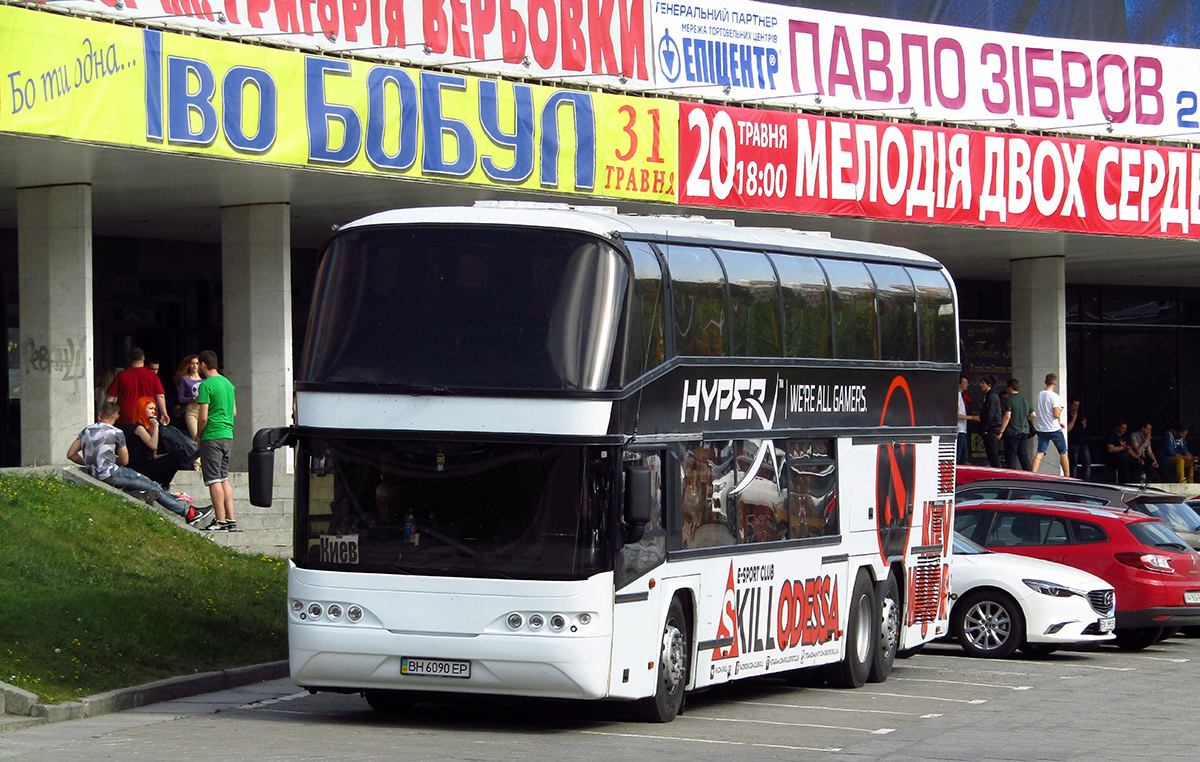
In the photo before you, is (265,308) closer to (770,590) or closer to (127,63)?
(127,63)

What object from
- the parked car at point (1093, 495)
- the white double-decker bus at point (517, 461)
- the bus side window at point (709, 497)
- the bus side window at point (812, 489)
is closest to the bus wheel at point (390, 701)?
the white double-decker bus at point (517, 461)

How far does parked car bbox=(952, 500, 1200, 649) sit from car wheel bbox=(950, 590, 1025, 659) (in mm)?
1274

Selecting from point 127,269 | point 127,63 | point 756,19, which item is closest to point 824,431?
point 127,63

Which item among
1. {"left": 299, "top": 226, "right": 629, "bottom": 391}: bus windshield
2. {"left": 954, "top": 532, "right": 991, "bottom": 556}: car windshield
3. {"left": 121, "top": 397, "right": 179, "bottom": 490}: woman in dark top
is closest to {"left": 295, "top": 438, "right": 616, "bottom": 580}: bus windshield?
{"left": 299, "top": 226, "right": 629, "bottom": 391}: bus windshield

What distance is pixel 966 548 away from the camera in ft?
62.1

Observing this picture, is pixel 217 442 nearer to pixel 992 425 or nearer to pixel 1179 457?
pixel 992 425

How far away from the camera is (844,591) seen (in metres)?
15.4

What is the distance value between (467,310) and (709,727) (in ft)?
11.0

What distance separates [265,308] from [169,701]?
12.5 m

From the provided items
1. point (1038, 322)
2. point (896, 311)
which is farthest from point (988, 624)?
point (1038, 322)

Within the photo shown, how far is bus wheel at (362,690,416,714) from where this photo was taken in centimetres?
1326

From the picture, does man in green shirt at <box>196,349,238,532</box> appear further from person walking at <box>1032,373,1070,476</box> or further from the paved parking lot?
person walking at <box>1032,373,1070,476</box>

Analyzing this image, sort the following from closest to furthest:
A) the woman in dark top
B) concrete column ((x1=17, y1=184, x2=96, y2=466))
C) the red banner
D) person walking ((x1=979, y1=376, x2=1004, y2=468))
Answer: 1. the woman in dark top
2. concrete column ((x1=17, y1=184, x2=96, y2=466))
3. the red banner
4. person walking ((x1=979, y1=376, x2=1004, y2=468))

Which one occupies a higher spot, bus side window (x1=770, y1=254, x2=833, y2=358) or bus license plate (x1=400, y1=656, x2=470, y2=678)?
bus side window (x1=770, y1=254, x2=833, y2=358)
